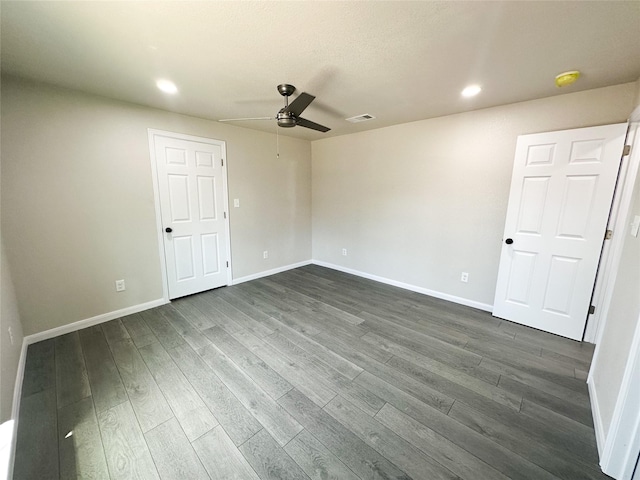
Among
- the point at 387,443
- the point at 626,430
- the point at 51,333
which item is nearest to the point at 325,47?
the point at 387,443

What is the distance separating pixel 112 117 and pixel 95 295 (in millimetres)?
1931

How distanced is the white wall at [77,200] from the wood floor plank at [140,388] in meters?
0.82

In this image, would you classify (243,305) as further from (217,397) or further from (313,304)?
(217,397)

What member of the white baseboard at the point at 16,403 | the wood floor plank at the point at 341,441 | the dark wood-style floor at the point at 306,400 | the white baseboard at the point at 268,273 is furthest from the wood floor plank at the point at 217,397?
the white baseboard at the point at 268,273

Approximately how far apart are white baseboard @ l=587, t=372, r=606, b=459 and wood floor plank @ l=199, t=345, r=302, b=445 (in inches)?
67.5

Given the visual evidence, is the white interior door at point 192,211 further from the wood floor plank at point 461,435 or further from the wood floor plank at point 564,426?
the wood floor plank at point 564,426

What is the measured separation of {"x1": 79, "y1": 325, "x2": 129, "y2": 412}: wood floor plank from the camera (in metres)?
1.74

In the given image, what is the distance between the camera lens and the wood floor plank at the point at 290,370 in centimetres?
179

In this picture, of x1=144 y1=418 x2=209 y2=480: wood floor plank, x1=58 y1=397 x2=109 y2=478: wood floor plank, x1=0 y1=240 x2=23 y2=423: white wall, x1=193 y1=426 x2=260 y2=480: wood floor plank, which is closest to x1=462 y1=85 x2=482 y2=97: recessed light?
x1=193 y1=426 x2=260 y2=480: wood floor plank

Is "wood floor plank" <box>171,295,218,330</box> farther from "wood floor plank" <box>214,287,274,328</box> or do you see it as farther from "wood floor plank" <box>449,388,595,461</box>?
"wood floor plank" <box>449,388,595,461</box>

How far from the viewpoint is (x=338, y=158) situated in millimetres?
4355

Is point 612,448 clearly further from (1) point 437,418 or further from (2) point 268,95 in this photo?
(2) point 268,95

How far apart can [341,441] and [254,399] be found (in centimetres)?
66

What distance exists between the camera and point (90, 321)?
2674 millimetres
